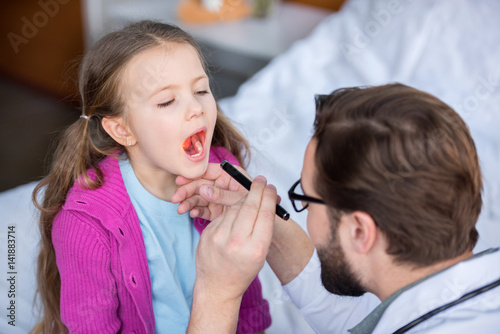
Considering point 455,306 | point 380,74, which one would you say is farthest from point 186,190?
point 380,74

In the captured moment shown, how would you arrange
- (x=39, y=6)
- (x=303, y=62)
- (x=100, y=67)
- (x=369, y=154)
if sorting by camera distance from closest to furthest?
(x=369, y=154)
(x=100, y=67)
(x=303, y=62)
(x=39, y=6)

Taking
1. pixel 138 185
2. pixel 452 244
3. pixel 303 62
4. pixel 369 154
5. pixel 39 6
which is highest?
pixel 369 154

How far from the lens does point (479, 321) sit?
816 mm

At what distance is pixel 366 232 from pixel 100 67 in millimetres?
607

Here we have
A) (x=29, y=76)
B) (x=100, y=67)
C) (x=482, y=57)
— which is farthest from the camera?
(x=29, y=76)

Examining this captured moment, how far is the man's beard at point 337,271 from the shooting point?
3.00ft

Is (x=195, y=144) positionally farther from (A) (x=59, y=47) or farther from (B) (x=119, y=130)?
(A) (x=59, y=47)

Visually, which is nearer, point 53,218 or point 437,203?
point 437,203

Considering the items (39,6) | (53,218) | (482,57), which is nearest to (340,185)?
(53,218)

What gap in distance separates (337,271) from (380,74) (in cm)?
136

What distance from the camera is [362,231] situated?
2.81ft

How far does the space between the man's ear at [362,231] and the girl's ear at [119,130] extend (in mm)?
496

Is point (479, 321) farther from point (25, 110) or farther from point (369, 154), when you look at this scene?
point (25, 110)

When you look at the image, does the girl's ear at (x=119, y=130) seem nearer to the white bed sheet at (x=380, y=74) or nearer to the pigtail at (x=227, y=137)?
the pigtail at (x=227, y=137)
